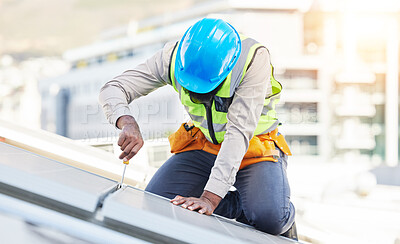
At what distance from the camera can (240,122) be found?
2.07m

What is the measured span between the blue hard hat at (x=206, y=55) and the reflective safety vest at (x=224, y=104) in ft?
0.18

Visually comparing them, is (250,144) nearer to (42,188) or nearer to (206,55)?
(206,55)

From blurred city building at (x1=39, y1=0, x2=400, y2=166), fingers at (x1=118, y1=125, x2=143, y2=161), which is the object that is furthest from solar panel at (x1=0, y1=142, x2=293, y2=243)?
blurred city building at (x1=39, y1=0, x2=400, y2=166)

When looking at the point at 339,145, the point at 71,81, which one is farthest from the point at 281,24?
the point at 71,81

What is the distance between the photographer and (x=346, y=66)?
1583 inches

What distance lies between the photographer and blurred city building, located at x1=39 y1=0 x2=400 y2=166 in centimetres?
3753

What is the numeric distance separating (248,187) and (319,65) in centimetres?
3802

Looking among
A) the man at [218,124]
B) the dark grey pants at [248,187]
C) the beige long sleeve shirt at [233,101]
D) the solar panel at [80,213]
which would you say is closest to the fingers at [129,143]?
the man at [218,124]

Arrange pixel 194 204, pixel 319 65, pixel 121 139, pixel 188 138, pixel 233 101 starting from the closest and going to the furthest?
pixel 194 204, pixel 121 139, pixel 233 101, pixel 188 138, pixel 319 65

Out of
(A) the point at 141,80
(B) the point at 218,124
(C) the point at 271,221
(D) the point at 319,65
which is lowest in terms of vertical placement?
(C) the point at 271,221

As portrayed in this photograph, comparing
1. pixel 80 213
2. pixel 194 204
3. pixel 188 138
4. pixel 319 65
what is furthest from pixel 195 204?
pixel 319 65

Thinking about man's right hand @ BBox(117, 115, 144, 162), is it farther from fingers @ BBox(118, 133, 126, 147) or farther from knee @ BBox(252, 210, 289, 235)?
knee @ BBox(252, 210, 289, 235)

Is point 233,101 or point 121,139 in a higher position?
point 233,101

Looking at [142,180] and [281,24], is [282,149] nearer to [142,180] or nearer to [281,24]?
[142,180]
